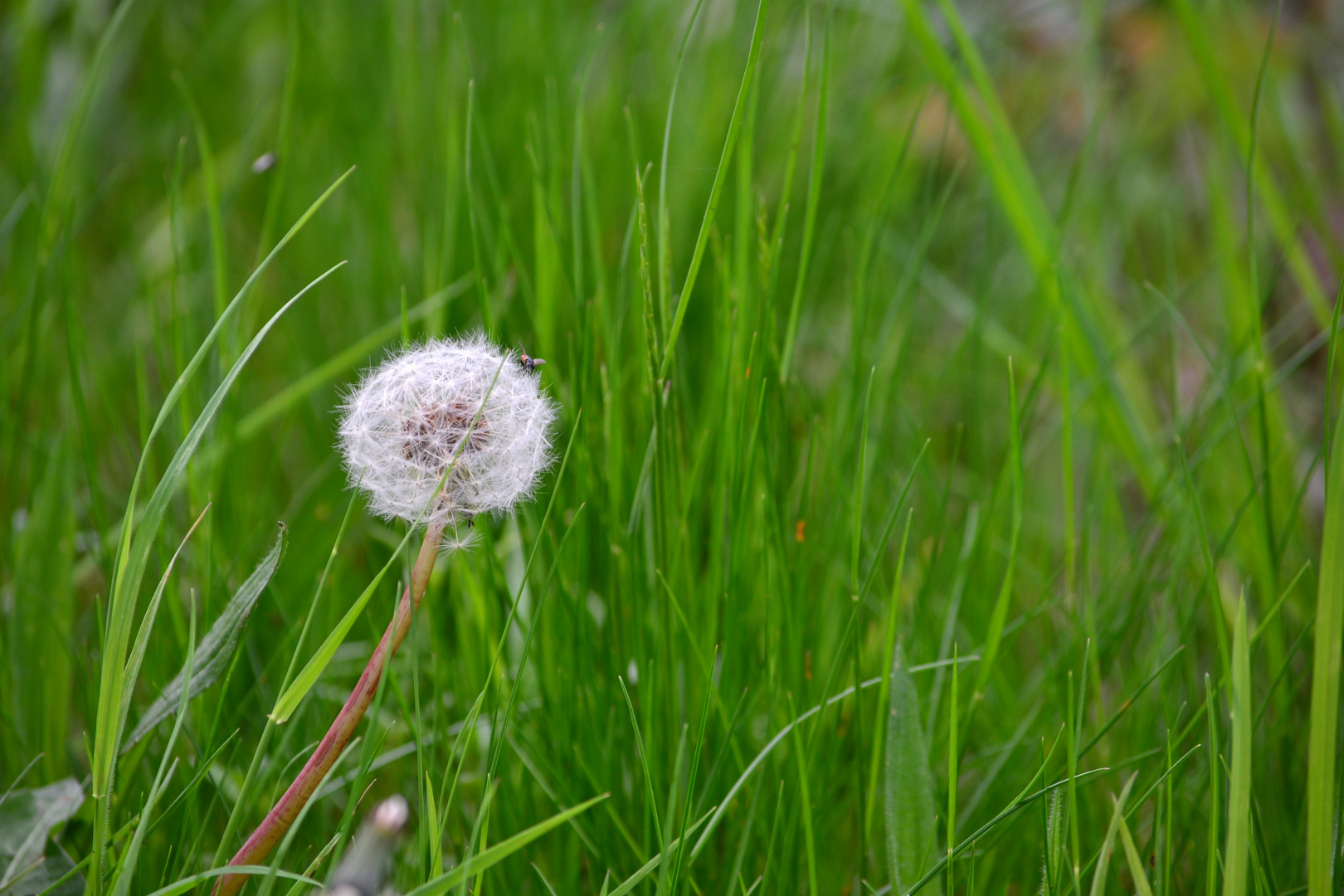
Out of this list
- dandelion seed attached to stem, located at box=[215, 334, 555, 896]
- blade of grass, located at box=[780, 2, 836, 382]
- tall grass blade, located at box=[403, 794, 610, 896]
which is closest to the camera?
tall grass blade, located at box=[403, 794, 610, 896]

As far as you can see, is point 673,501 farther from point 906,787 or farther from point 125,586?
point 125,586

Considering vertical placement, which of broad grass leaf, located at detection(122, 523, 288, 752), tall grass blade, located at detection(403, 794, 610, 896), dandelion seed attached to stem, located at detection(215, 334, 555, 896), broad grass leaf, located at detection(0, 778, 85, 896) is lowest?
broad grass leaf, located at detection(0, 778, 85, 896)

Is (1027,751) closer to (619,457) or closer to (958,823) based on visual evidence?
(958,823)

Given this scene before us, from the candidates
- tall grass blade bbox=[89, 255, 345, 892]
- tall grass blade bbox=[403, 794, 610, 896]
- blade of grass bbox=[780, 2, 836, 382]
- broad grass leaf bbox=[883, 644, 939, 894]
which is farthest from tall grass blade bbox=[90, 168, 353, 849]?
broad grass leaf bbox=[883, 644, 939, 894]

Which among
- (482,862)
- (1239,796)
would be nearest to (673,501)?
(482,862)

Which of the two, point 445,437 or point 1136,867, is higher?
point 445,437

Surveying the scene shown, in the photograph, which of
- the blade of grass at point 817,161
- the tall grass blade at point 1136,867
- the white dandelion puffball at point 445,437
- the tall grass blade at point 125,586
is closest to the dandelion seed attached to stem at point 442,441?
the white dandelion puffball at point 445,437

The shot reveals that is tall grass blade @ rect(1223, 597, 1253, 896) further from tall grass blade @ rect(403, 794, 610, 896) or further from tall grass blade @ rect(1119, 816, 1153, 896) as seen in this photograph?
tall grass blade @ rect(403, 794, 610, 896)
